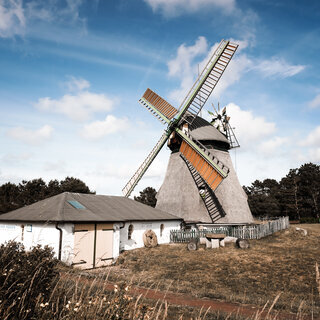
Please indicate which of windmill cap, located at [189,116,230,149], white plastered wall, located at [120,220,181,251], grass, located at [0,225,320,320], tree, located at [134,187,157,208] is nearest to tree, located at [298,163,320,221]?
tree, located at [134,187,157,208]

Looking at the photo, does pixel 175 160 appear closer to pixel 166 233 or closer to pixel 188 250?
pixel 166 233

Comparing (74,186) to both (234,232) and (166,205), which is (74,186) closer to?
(166,205)

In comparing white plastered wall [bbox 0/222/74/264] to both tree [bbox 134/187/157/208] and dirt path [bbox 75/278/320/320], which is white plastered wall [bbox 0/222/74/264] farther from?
tree [bbox 134/187/157/208]

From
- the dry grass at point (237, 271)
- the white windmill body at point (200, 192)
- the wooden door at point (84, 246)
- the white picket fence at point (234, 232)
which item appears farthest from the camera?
the white windmill body at point (200, 192)

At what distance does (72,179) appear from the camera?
49.1 m

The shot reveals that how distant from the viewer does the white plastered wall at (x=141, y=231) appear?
18.7 metres

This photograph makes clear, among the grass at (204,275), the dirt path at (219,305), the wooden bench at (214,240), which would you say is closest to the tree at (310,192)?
the grass at (204,275)

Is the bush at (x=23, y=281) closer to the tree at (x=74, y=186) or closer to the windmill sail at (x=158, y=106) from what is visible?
the windmill sail at (x=158, y=106)

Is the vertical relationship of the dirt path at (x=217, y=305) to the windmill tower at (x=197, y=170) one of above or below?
below

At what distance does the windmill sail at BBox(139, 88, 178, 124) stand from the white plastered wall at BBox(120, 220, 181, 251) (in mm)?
9512

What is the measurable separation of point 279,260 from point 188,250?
6099 millimetres

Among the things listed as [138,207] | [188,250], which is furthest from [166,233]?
[188,250]

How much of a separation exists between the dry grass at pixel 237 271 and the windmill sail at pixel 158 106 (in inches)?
479

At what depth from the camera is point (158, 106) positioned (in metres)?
26.7
